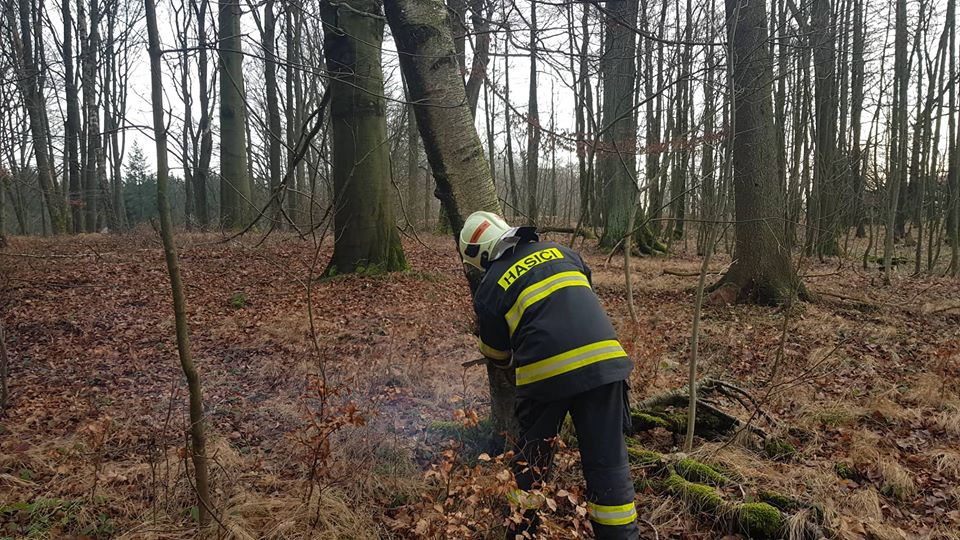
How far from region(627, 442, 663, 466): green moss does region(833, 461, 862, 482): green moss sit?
1245mm

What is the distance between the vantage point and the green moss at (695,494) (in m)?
3.02

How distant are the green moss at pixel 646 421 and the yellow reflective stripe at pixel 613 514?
145 cm

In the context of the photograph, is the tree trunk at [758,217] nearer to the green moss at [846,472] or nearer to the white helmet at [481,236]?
the green moss at [846,472]

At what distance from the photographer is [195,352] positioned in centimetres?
586

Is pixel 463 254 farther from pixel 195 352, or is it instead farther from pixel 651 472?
pixel 195 352

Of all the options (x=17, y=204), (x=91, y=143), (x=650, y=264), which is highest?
(x=91, y=143)

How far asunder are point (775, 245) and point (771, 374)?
3231 millimetres

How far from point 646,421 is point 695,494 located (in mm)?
926

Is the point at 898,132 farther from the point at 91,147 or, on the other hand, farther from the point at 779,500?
the point at 91,147

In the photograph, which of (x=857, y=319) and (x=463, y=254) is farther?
(x=857, y=319)

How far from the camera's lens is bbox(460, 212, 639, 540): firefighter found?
2.51 m

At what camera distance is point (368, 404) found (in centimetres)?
423

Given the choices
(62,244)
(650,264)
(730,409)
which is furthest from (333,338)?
(62,244)

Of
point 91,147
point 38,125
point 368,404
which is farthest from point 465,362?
point 91,147
